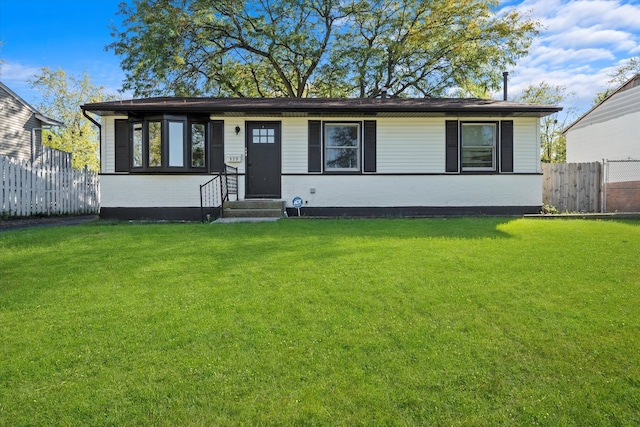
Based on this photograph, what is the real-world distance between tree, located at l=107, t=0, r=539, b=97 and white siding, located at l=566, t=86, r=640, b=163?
14.5ft

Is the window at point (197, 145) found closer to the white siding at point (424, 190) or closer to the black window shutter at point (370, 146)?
the white siding at point (424, 190)

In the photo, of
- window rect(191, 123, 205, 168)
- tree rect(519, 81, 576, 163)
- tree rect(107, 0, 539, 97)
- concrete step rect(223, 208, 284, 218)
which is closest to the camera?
concrete step rect(223, 208, 284, 218)

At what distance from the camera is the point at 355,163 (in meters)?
10.5

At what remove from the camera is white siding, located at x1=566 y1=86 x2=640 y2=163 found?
13.7m

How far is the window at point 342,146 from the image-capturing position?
34.2ft

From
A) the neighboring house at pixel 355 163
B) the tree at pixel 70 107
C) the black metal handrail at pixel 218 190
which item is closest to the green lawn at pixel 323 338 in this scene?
the black metal handrail at pixel 218 190

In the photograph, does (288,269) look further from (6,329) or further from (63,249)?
(63,249)

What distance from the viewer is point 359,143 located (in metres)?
10.4

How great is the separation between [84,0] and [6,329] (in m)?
18.6

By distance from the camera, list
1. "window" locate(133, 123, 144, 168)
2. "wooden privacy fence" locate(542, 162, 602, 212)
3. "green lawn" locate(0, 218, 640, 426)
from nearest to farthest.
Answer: "green lawn" locate(0, 218, 640, 426), "window" locate(133, 123, 144, 168), "wooden privacy fence" locate(542, 162, 602, 212)

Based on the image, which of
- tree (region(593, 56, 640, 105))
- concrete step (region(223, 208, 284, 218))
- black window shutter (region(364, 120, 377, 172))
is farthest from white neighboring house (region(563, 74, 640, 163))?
concrete step (region(223, 208, 284, 218))

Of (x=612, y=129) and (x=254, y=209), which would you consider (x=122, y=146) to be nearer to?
(x=254, y=209)

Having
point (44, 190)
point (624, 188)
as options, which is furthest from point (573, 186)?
point (44, 190)

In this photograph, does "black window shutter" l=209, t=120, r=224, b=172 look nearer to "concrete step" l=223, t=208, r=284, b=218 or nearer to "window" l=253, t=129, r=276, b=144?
"window" l=253, t=129, r=276, b=144
